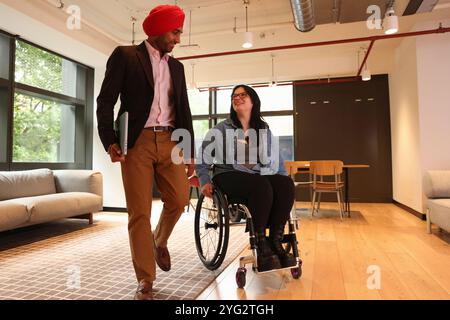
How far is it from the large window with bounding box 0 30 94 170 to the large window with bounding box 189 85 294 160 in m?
2.40

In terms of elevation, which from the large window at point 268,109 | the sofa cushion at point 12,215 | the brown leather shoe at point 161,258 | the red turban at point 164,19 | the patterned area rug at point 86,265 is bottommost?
the patterned area rug at point 86,265

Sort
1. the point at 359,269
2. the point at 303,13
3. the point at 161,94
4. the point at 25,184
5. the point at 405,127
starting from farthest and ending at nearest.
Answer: the point at 405,127 → the point at 25,184 → the point at 303,13 → the point at 359,269 → the point at 161,94

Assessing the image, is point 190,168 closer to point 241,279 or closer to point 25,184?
point 241,279

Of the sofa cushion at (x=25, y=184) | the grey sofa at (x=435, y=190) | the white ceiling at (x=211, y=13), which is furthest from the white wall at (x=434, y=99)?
the sofa cushion at (x=25, y=184)

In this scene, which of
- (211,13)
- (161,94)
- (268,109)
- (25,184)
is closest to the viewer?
(161,94)

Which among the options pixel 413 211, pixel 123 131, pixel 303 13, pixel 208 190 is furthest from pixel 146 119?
pixel 413 211

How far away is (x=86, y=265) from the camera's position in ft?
7.14

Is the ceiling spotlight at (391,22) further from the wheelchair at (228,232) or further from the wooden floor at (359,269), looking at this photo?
the wheelchair at (228,232)

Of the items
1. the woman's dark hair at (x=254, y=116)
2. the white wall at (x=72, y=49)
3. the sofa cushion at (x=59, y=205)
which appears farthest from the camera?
the white wall at (x=72, y=49)

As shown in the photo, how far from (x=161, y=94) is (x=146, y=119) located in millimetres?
180

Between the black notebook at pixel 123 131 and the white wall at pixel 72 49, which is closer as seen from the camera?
the black notebook at pixel 123 131

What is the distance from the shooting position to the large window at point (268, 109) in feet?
21.9

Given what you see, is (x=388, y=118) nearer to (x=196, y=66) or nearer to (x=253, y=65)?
(x=253, y=65)
